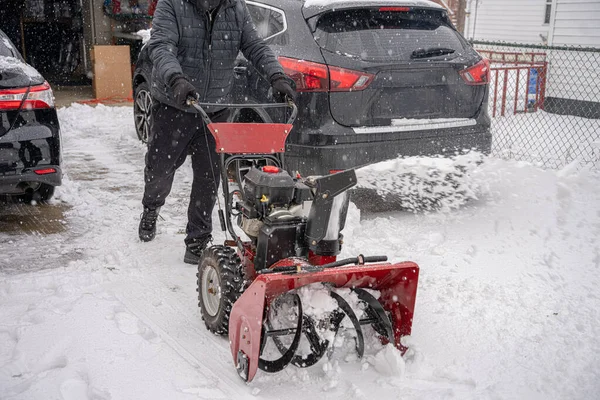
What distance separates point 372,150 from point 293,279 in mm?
2179

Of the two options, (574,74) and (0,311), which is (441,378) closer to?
(0,311)

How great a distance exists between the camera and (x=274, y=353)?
127 inches

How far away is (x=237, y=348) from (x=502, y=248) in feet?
8.15

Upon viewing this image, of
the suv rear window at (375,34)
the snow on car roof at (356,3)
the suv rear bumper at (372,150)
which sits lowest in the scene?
the suv rear bumper at (372,150)

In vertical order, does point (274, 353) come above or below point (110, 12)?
below

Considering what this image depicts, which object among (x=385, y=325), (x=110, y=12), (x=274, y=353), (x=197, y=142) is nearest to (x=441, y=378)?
(x=385, y=325)

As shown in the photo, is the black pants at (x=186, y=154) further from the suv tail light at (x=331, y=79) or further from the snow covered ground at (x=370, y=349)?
the suv tail light at (x=331, y=79)

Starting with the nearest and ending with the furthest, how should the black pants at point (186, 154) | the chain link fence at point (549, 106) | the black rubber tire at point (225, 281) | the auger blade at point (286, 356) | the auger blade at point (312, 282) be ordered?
the auger blade at point (312, 282) → the auger blade at point (286, 356) → the black rubber tire at point (225, 281) → the black pants at point (186, 154) → the chain link fence at point (549, 106)

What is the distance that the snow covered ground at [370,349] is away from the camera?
297 centimetres

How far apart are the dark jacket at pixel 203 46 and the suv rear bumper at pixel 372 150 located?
2.60 feet

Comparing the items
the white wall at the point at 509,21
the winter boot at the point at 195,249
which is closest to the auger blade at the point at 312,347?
the winter boot at the point at 195,249

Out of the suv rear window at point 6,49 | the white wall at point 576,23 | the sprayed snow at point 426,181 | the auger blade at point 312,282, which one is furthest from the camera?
the white wall at point 576,23

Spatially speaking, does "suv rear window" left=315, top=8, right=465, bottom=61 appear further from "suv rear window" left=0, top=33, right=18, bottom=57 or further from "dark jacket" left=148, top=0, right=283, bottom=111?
"suv rear window" left=0, top=33, right=18, bottom=57

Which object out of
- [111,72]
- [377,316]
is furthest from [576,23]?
[377,316]
